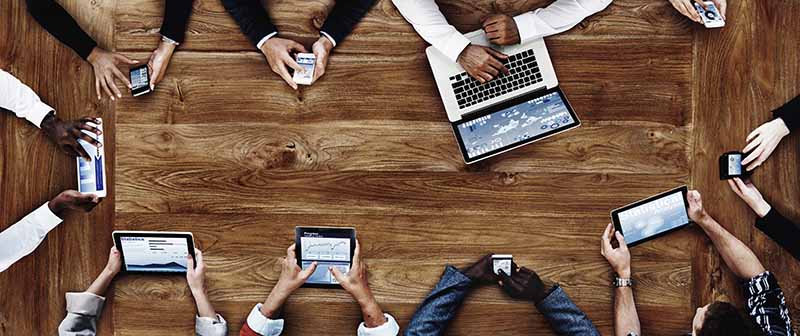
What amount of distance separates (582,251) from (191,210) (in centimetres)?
159

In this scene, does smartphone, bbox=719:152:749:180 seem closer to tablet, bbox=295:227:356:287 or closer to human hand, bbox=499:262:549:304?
human hand, bbox=499:262:549:304

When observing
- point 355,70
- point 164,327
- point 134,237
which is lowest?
point 164,327

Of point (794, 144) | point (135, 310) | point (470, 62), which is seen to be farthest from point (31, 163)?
point (794, 144)

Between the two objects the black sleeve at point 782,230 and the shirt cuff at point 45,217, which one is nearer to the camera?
the black sleeve at point 782,230

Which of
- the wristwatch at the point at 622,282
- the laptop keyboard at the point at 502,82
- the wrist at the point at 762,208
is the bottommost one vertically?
the wristwatch at the point at 622,282

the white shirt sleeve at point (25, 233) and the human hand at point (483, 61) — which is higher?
the human hand at point (483, 61)

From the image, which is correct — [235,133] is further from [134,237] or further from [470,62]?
[470,62]

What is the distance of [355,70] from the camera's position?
2773 millimetres

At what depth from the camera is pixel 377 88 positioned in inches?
109

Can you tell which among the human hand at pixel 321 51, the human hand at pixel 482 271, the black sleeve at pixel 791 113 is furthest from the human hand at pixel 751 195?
the human hand at pixel 321 51

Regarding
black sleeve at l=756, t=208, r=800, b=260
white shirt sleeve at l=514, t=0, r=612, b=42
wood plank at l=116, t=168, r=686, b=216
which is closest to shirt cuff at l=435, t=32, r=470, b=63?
white shirt sleeve at l=514, t=0, r=612, b=42

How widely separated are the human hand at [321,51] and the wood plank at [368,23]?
52 millimetres

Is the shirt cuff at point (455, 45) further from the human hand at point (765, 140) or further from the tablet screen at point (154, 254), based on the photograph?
the tablet screen at point (154, 254)

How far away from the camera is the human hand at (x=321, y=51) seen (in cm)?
273
